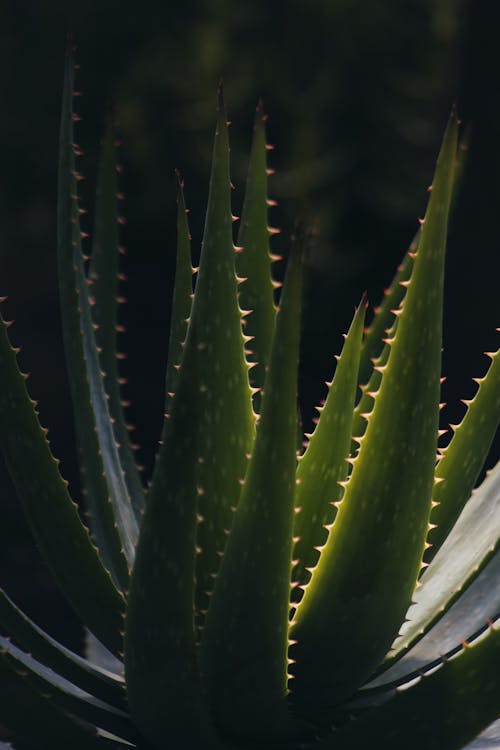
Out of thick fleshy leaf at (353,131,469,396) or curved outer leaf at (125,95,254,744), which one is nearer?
curved outer leaf at (125,95,254,744)

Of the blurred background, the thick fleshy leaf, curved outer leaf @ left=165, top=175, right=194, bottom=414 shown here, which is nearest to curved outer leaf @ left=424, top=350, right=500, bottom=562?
the thick fleshy leaf

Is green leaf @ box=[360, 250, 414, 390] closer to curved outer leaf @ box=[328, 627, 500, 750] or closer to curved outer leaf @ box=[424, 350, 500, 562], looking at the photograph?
curved outer leaf @ box=[424, 350, 500, 562]

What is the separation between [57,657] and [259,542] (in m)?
0.19

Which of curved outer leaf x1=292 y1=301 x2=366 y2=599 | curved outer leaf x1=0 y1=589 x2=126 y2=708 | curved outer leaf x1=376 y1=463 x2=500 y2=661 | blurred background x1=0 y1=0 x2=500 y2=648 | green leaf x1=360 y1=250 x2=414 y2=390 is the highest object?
blurred background x1=0 y1=0 x2=500 y2=648

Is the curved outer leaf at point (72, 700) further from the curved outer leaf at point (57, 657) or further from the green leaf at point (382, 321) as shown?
the green leaf at point (382, 321)

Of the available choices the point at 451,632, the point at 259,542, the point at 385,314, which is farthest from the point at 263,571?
the point at 385,314

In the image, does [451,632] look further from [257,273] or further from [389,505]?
[257,273]

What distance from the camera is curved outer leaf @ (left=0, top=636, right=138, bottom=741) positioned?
682 mm

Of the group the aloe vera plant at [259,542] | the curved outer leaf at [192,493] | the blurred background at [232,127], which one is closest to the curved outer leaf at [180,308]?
the aloe vera plant at [259,542]

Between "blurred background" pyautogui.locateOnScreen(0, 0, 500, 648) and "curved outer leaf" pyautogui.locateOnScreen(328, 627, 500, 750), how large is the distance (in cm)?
289

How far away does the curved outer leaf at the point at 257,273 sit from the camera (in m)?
0.89

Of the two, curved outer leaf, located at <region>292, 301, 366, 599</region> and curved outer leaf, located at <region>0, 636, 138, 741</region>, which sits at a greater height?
curved outer leaf, located at <region>292, 301, 366, 599</region>

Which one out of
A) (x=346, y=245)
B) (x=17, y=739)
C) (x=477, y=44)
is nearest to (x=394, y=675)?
(x=17, y=739)

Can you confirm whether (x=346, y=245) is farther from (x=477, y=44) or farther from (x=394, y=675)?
(x=394, y=675)
